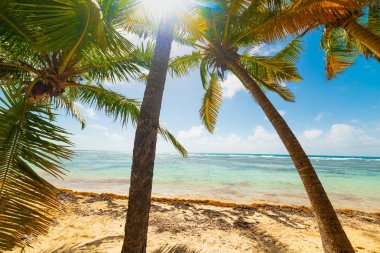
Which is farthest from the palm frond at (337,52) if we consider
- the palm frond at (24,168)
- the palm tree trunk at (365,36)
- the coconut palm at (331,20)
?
the palm frond at (24,168)

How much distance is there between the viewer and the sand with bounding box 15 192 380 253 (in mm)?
4047

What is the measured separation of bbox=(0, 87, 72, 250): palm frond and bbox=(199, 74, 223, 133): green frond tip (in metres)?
5.75

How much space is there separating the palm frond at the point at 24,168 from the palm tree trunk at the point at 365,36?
4.80m

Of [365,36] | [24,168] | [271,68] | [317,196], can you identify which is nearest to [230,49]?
[271,68]

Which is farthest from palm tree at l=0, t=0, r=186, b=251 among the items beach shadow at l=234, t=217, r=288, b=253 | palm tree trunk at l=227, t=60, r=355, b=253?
beach shadow at l=234, t=217, r=288, b=253

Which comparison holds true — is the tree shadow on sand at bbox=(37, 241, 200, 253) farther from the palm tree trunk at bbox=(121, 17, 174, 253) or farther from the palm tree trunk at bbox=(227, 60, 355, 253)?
the palm tree trunk at bbox=(227, 60, 355, 253)

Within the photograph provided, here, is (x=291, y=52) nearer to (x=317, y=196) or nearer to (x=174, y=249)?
(x=317, y=196)

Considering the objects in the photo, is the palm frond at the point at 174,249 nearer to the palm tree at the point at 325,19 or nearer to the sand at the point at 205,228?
the sand at the point at 205,228

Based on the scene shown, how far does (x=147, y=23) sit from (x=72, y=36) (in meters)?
3.32

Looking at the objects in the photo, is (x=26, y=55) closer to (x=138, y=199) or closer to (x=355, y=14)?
(x=138, y=199)

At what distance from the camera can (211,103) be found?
7.65m

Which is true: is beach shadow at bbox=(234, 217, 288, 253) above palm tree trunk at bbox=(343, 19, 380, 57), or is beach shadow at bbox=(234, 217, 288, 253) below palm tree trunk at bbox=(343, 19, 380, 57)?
below

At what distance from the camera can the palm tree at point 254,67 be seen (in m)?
3.06

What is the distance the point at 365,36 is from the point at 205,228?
16.3 ft
